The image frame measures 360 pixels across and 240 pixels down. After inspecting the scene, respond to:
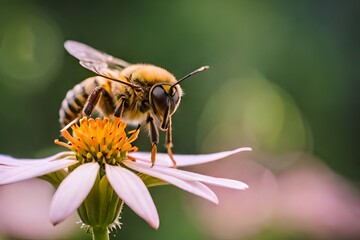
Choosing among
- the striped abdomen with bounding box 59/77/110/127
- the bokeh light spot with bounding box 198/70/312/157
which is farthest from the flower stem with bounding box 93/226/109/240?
the bokeh light spot with bounding box 198/70/312/157

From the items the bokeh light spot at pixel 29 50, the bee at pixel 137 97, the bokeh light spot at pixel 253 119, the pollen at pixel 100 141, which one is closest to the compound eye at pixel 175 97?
the bee at pixel 137 97

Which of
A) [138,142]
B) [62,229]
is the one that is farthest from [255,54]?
[62,229]

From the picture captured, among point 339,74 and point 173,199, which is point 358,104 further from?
point 173,199

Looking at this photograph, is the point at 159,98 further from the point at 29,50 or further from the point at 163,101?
the point at 29,50

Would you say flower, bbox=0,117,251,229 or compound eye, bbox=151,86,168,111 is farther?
compound eye, bbox=151,86,168,111

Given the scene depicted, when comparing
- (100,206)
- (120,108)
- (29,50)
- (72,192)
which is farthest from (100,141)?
(29,50)

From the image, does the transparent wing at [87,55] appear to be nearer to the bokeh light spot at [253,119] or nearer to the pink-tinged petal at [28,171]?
the pink-tinged petal at [28,171]

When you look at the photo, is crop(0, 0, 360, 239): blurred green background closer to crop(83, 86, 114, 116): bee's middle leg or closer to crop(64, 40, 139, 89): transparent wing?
crop(64, 40, 139, 89): transparent wing
